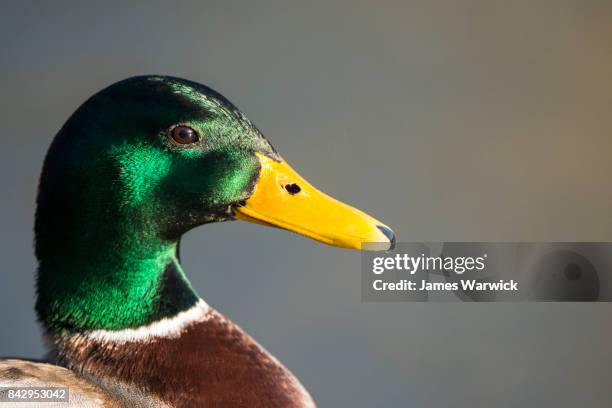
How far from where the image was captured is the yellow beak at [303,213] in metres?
1.21

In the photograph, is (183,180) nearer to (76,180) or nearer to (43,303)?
(76,180)

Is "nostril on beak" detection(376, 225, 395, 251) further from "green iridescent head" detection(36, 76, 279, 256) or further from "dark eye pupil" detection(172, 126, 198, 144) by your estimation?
"dark eye pupil" detection(172, 126, 198, 144)

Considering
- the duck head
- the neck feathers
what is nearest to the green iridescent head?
the duck head

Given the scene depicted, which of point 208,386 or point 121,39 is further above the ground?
point 121,39

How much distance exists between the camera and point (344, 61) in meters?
2.29

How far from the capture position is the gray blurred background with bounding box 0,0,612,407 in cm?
224

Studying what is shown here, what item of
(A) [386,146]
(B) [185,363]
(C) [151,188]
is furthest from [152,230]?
(A) [386,146]

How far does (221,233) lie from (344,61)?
2.10 ft

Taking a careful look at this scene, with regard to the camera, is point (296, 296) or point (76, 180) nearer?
point (76, 180)

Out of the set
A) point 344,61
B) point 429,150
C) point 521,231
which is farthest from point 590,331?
point 344,61

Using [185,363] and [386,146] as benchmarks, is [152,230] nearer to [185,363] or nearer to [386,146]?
[185,363]

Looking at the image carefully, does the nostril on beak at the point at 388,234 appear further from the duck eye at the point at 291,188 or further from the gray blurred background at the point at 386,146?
the gray blurred background at the point at 386,146

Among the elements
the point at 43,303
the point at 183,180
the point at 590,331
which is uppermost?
the point at 183,180

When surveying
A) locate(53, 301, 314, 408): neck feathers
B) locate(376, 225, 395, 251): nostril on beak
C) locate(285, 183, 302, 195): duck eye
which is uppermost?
locate(285, 183, 302, 195): duck eye
